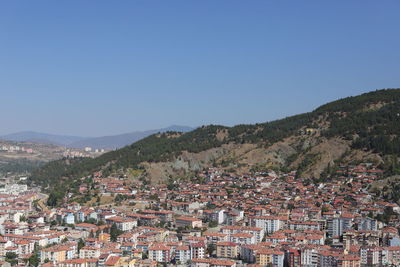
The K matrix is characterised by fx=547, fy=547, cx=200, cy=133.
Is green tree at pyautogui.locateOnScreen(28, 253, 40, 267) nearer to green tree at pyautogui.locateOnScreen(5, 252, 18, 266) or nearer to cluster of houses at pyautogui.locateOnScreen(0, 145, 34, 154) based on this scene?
green tree at pyautogui.locateOnScreen(5, 252, 18, 266)

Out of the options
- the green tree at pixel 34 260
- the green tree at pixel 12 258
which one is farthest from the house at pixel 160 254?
the green tree at pixel 12 258

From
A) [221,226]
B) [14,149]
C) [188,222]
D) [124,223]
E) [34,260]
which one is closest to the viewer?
[34,260]

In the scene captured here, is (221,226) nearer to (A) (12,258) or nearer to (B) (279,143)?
(A) (12,258)

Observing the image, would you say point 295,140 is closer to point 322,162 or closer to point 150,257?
point 322,162

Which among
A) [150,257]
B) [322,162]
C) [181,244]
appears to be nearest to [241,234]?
[181,244]

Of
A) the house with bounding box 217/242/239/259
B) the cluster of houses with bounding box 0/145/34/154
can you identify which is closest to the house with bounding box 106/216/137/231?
the house with bounding box 217/242/239/259

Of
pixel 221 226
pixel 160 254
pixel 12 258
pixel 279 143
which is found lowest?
pixel 12 258

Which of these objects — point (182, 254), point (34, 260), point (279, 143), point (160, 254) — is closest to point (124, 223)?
point (160, 254)
